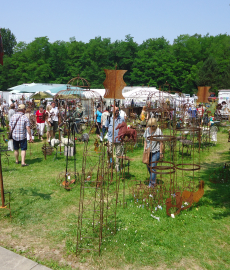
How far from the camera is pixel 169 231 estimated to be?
4.21m

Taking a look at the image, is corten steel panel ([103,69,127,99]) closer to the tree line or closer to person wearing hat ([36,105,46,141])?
person wearing hat ([36,105,46,141])

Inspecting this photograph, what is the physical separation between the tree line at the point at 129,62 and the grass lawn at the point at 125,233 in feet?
134

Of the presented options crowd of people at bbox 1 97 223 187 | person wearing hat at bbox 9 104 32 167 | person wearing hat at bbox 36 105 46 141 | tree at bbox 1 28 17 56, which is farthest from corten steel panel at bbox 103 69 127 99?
tree at bbox 1 28 17 56

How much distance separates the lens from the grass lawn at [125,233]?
347 cm

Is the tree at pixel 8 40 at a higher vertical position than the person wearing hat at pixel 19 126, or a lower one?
higher

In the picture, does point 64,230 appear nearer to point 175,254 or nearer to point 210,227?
point 175,254

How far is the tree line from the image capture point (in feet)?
158

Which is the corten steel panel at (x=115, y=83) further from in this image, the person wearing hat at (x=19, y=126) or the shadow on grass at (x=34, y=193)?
the person wearing hat at (x=19, y=126)

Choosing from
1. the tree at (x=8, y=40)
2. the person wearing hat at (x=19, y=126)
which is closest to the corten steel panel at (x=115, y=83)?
the person wearing hat at (x=19, y=126)

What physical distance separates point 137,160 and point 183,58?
1865 inches

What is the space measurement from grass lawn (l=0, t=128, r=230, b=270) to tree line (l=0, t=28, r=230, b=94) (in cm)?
4076

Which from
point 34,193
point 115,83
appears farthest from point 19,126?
point 115,83

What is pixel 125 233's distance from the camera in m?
4.09

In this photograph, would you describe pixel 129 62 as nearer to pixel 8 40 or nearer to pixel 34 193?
pixel 8 40
